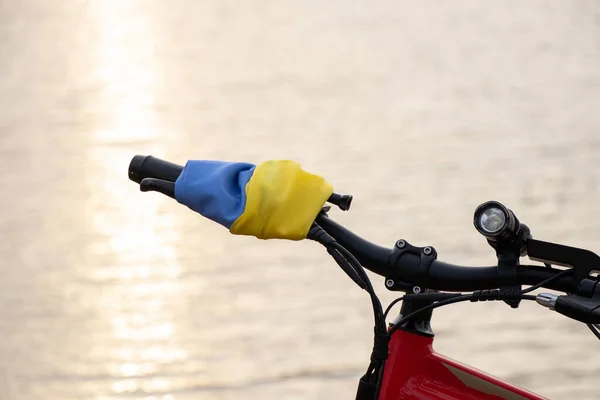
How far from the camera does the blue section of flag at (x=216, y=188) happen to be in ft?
2.42

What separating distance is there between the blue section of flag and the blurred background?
1.33 meters

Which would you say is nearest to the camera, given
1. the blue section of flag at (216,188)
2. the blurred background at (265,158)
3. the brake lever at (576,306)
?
the brake lever at (576,306)

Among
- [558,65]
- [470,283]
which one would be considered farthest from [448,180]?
[470,283]

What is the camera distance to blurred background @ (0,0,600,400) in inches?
85.2

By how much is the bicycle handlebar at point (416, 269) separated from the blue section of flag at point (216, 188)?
0.03 m

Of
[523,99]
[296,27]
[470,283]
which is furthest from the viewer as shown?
[296,27]

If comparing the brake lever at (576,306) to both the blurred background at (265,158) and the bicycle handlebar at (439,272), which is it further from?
the blurred background at (265,158)

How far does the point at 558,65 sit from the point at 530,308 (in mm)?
1212

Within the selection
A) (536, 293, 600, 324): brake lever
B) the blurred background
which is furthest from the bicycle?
the blurred background

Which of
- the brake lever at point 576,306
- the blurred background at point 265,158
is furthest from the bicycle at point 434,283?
the blurred background at point 265,158

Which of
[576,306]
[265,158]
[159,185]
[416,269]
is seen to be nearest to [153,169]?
[159,185]

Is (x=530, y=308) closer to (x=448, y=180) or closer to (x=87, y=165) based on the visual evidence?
(x=448, y=180)

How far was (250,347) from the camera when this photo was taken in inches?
86.0

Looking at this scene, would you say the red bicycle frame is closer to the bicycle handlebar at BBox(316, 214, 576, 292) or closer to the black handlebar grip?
the bicycle handlebar at BBox(316, 214, 576, 292)
